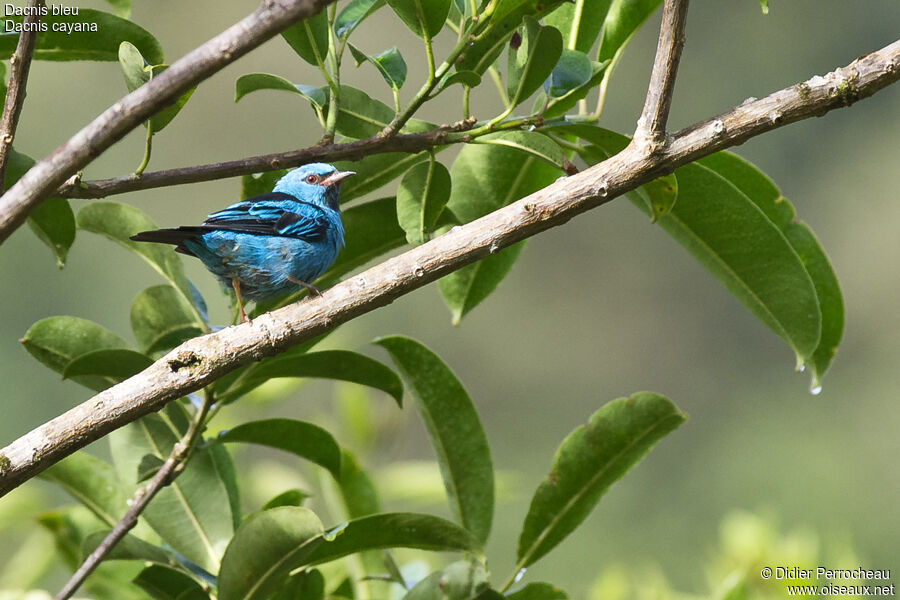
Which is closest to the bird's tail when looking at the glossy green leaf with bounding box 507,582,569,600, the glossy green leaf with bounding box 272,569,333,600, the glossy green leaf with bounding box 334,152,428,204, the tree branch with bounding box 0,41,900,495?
the glossy green leaf with bounding box 334,152,428,204

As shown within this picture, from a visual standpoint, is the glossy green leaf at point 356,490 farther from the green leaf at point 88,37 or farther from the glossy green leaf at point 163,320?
the green leaf at point 88,37

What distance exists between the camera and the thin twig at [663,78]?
6.07 ft

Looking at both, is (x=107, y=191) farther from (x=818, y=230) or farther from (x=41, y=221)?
(x=818, y=230)

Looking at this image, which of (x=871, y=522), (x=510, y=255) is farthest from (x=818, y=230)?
(x=510, y=255)

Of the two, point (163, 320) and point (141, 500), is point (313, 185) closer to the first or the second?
point (163, 320)

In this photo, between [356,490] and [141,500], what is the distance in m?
0.81

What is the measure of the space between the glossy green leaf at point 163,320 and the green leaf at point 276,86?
1.99 feet

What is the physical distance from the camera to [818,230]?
92.7 feet

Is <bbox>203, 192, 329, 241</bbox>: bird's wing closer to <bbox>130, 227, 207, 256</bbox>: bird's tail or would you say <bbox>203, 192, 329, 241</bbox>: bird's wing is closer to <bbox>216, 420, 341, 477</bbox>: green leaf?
<bbox>130, 227, 207, 256</bbox>: bird's tail

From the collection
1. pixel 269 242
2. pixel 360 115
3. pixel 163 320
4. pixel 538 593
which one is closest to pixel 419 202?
pixel 360 115

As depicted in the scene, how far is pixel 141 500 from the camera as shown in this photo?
2.15 metres

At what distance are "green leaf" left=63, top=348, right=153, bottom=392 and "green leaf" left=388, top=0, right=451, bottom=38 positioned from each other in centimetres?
105

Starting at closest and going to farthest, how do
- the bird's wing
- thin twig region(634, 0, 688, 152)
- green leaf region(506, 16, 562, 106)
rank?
thin twig region(634, 0, 688, 152)
green leaf region(506, 16, 562, 106)
the bird's wing

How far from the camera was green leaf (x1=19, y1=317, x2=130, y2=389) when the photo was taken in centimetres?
243
